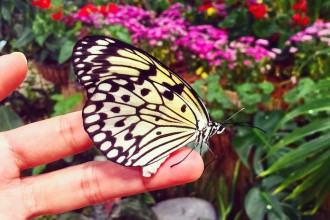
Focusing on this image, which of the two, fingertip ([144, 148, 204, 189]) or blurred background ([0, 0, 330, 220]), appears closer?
fingertip ([144, 148, 204, 189])

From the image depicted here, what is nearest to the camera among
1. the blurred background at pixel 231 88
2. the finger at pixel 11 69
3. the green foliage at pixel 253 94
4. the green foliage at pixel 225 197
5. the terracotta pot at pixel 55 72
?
the finger at pixel 11 69

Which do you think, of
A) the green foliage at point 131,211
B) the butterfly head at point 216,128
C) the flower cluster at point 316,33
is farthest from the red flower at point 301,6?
the butterfly head at point 216,128

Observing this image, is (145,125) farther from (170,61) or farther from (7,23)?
(7,23)

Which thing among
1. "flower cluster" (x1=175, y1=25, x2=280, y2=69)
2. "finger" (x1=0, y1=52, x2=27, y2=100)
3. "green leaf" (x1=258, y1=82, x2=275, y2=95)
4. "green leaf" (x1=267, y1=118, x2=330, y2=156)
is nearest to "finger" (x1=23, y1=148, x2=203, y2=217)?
"finger" (x1=0, y1=52, x2=27, y2=100)

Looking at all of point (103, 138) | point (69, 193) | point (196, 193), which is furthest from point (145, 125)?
point (196, 193)

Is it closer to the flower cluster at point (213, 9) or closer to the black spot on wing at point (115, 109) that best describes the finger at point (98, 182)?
the black spot on wing at point (115, 109)

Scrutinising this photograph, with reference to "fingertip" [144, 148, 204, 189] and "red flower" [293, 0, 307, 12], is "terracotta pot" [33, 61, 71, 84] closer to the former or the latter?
"red flower" [293, 0, 307, 12]
